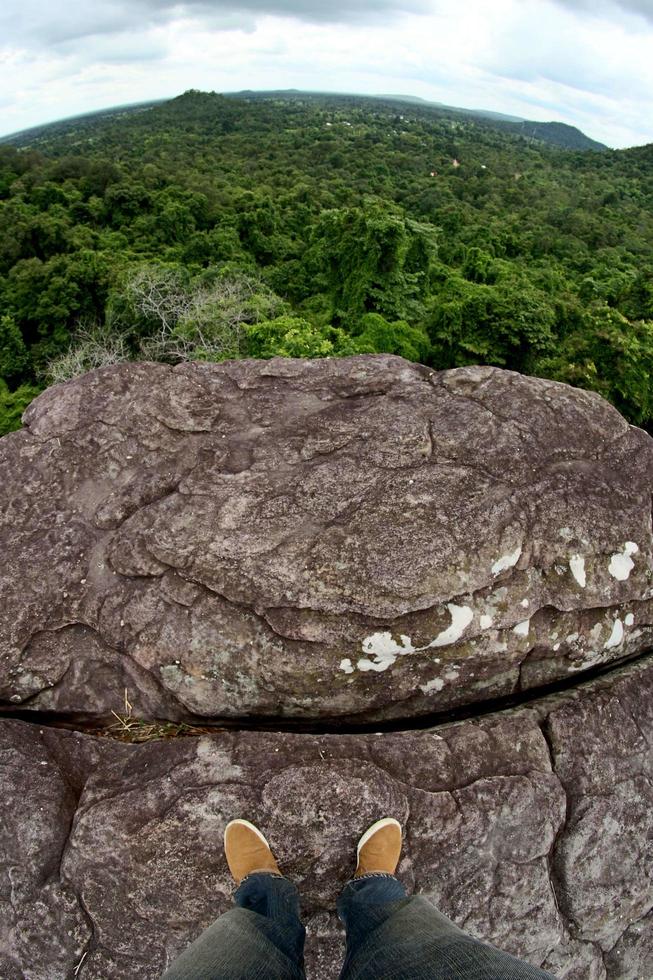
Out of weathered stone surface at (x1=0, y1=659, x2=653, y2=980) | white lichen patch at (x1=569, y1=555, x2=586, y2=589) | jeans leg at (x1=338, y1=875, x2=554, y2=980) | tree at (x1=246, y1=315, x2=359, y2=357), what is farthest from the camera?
tree at (x1=246, y1=315, x2=359, y2=357)

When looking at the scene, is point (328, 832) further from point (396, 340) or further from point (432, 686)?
point (396, 340)

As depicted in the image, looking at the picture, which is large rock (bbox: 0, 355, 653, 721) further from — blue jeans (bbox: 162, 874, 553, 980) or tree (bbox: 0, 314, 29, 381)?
tree (bbox: 0, 314, 29, 381)

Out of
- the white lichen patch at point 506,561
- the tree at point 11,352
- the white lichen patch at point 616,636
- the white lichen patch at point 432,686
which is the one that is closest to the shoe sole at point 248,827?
the white lichen patch at point 432,686

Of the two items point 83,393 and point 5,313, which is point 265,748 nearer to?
point 83,393

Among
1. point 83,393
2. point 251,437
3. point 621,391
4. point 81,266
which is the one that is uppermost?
point 81,266

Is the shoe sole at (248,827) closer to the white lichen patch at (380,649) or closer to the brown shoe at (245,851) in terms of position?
the brown shoe at (245,851)

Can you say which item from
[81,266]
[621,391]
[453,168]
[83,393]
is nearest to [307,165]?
[453,168]

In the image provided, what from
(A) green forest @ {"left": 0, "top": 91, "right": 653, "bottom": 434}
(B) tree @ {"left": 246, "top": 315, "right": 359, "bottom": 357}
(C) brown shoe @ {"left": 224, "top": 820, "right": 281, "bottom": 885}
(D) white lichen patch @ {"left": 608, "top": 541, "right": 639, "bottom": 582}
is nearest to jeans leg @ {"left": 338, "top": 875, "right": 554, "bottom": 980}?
(C) brown shoe @ {"left": 224, "top": 820, "right": 281, "bottom": 885}

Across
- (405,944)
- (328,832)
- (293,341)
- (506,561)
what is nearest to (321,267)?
(293,341)
